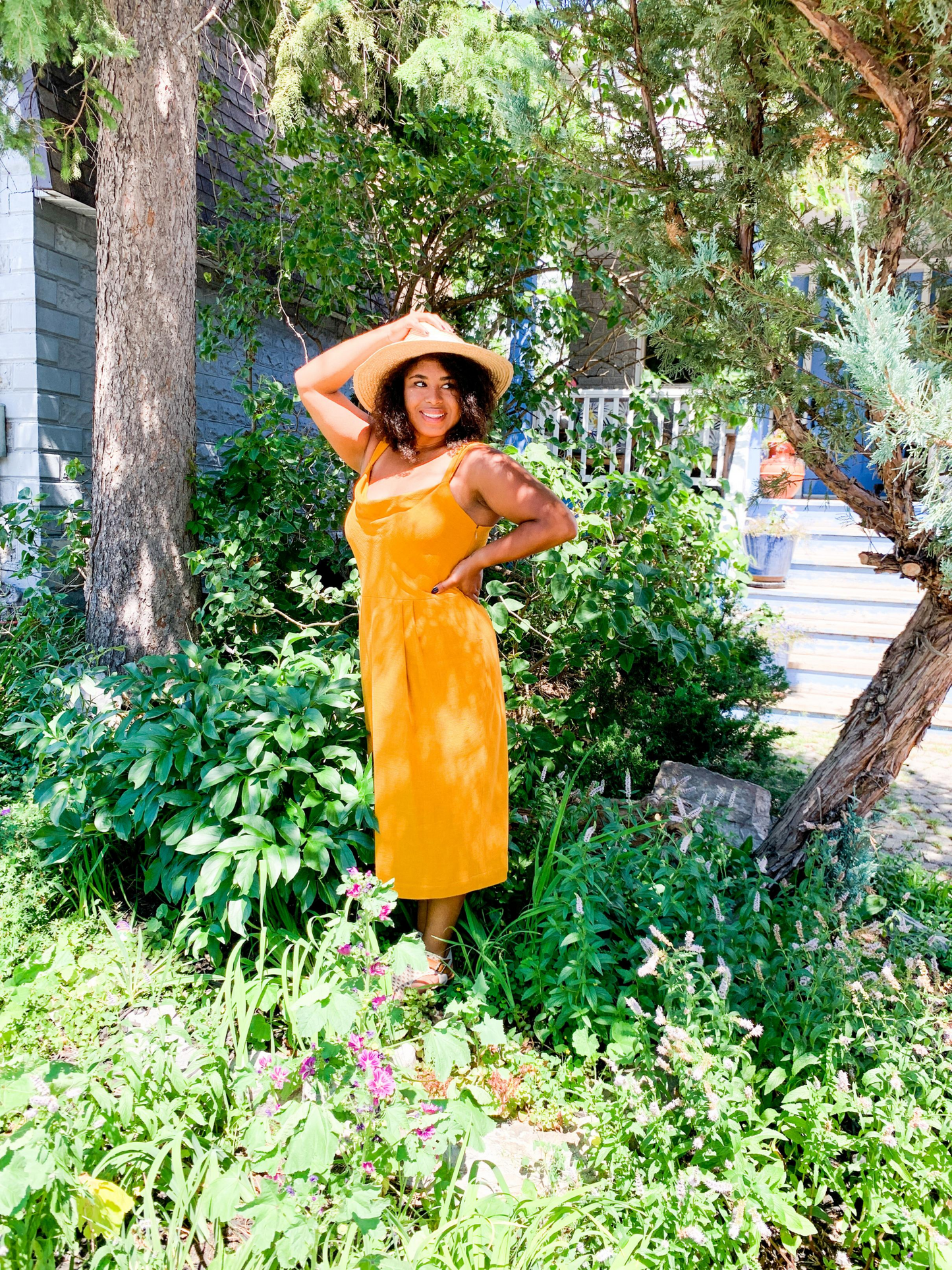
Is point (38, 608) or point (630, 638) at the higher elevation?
point (630, 638)

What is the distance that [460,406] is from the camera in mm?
2463

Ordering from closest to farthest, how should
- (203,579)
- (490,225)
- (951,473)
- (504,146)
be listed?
(951,473) → (203,579) → (504,146) → (490,225)

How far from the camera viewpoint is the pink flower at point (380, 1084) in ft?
4.84

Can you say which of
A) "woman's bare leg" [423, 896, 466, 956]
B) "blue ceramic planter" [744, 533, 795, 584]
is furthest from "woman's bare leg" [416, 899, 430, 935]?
"blue ceramic planter" [744, 533, 795, 584]

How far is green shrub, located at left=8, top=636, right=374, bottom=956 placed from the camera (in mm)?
2383

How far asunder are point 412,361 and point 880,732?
80.1 inches

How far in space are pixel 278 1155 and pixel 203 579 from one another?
9.55 feet

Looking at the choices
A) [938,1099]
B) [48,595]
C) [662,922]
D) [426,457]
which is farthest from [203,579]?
[938,1099]

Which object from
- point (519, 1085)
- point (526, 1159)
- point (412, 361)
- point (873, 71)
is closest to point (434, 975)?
point (519, 1085)

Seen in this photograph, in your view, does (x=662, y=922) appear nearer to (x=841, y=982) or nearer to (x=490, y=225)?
(x=841, y=982)

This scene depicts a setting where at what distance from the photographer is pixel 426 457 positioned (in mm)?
2420

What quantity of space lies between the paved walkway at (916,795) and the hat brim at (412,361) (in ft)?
6.95

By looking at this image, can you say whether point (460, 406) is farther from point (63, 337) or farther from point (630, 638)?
point (63, 337)

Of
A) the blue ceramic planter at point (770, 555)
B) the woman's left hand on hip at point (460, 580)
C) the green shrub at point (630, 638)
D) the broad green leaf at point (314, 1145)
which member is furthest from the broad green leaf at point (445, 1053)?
the blue ceramic planter at point (770, 555)
